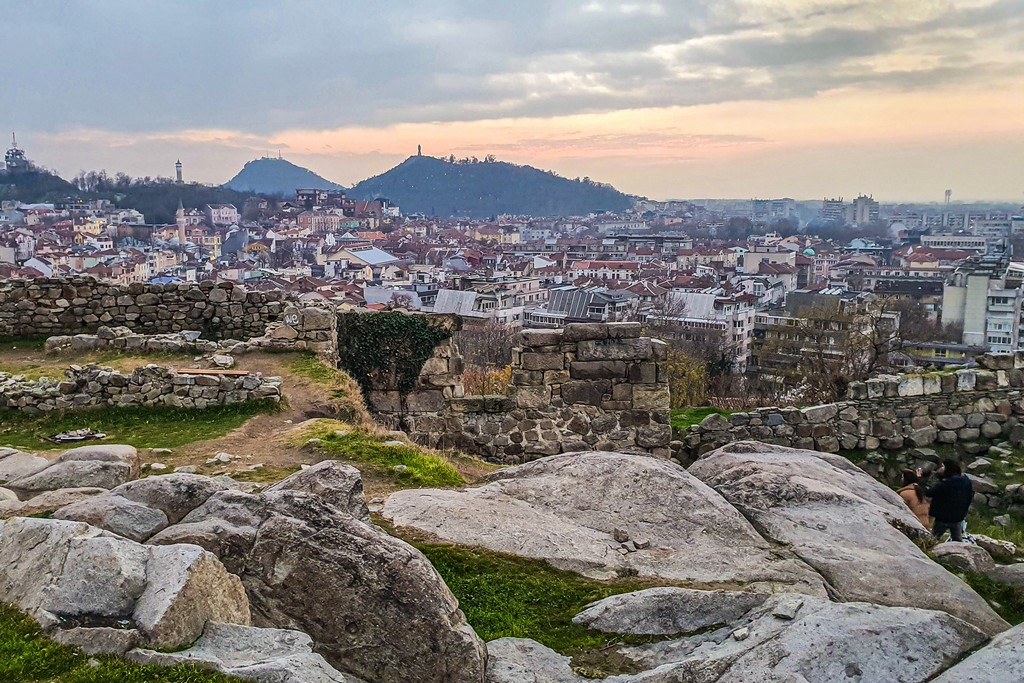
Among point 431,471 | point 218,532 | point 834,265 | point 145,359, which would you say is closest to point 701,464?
point 431,471

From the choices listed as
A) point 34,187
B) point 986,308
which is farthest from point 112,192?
point 986,308

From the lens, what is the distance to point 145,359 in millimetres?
12211

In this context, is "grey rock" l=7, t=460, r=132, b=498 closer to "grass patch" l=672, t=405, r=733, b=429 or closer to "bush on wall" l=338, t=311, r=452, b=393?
"bush on wall" l=338, t=311, r=452, b=393

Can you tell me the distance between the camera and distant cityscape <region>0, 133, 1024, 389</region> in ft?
185

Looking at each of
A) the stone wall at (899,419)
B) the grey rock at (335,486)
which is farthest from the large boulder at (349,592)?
the stone wall at (899,419)

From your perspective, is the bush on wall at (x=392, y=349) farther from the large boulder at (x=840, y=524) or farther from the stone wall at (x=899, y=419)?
the large boulder at (x=840, y=524)

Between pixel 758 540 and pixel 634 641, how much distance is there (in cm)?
162

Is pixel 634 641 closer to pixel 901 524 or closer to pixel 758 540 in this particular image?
pixel 758 540

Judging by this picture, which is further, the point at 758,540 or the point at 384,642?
→ the point at 758,540

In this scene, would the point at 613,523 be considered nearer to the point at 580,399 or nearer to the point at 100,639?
the point at 100,639

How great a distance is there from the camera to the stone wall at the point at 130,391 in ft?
32.3

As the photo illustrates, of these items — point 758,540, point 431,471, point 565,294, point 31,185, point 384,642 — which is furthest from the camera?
point 31,185

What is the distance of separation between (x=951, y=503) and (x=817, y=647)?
4663mm

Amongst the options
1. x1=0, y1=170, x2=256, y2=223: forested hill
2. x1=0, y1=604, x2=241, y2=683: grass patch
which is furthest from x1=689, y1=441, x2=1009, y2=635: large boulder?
x1=0, y1=170, x2=256, y2=223: forested hill
